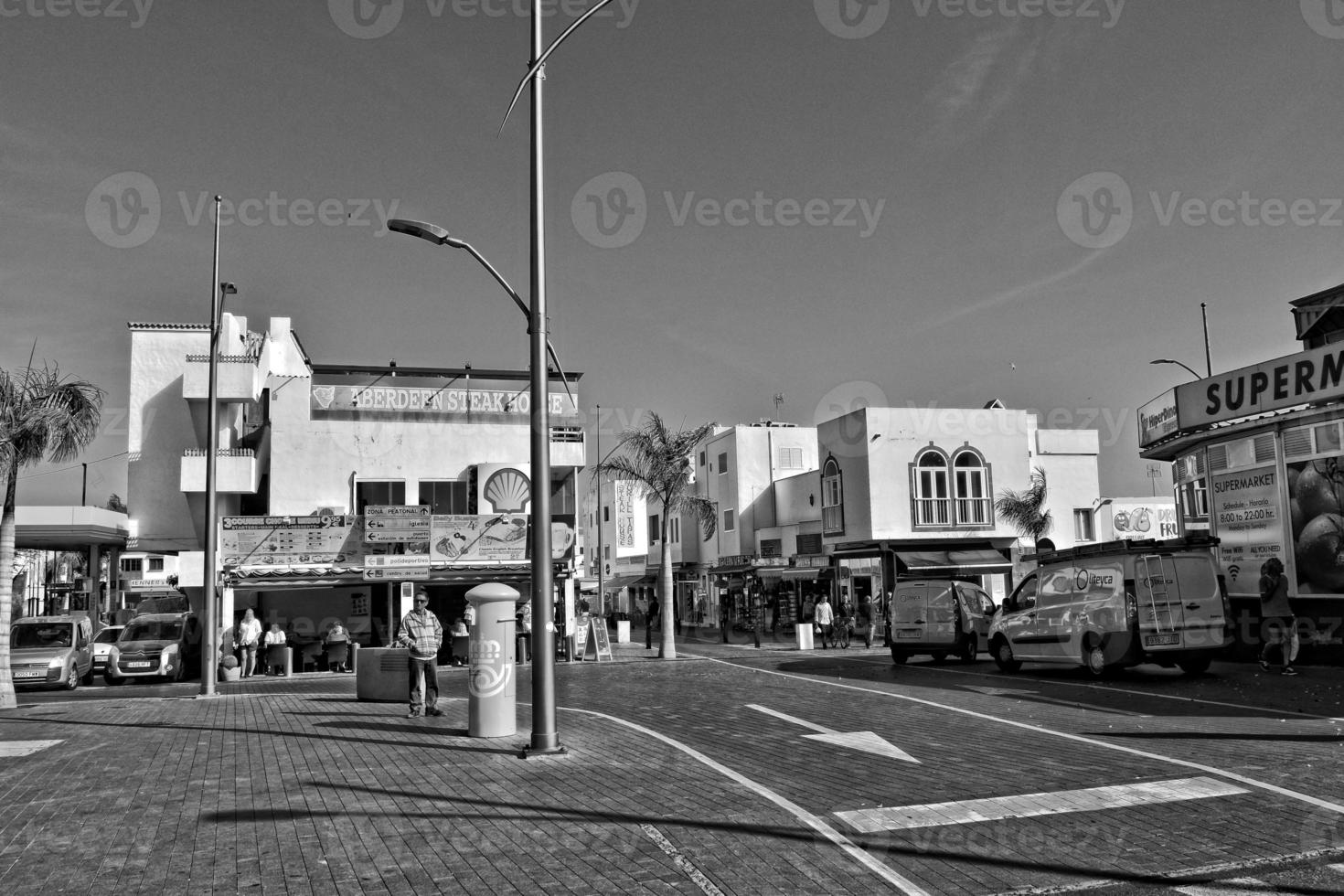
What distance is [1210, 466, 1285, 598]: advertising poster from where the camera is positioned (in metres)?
20.7

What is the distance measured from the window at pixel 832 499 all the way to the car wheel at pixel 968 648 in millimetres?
20006

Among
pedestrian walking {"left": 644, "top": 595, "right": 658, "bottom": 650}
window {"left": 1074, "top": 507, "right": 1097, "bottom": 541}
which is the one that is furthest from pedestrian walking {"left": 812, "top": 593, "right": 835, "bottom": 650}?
window {"left": 1074, "top": 507, "right": 1097, "bottom": 541}

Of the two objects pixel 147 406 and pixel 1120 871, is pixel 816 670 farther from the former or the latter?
pixel 147 406

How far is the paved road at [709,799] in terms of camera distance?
6.54 metres

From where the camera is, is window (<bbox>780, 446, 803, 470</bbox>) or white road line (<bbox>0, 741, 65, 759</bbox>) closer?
white road line (<bbox>0, 741, 65, 759</bbox>)

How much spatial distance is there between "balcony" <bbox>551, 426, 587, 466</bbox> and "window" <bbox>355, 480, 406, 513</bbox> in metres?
5.21

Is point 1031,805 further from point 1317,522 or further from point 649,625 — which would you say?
point 649,625

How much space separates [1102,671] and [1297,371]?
7.20 m

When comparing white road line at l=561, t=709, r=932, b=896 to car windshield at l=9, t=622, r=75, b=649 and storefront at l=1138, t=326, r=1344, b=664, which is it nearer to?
storefront at l=1138, t=326, r=1344, b=664

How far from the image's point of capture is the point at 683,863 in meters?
6.75

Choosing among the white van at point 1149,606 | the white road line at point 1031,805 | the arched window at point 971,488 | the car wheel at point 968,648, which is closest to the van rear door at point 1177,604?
the white van at point 1149,606

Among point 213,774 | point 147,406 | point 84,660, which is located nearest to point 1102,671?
point 213,774

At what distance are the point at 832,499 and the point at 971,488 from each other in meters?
5.72

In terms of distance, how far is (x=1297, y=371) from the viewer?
19.7m
